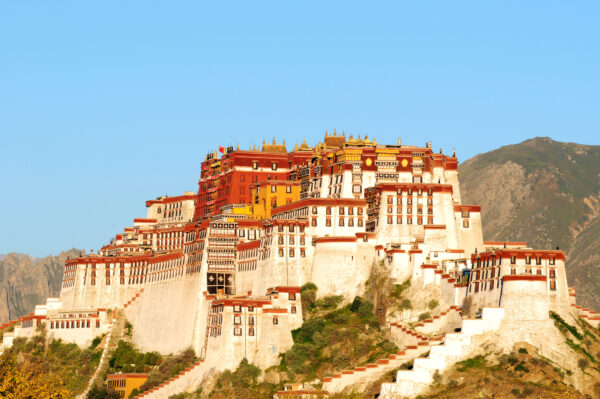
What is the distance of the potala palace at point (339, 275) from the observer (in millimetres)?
146000

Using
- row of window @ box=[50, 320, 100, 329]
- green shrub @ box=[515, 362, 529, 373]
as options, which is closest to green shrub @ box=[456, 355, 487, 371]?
green shrub @ box=[515, 362, 529, 373]

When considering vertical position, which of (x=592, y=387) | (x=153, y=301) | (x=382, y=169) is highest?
(x=382, y=169)

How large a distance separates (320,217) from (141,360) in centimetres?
3180

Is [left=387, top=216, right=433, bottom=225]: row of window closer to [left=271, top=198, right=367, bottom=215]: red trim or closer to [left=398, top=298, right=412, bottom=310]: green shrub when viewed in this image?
[left=271, top=198, right=367, bottom=215]: red trim

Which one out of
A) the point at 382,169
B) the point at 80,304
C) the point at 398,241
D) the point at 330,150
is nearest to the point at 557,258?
the point at 398,241

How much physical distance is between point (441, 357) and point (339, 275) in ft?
107

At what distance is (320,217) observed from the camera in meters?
179

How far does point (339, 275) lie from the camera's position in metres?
173

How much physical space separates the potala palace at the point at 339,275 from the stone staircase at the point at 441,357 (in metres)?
0.15

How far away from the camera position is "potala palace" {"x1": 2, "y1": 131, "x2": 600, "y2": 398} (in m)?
146

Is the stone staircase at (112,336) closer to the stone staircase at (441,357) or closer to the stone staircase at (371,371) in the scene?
the stone staircase at (371,371)

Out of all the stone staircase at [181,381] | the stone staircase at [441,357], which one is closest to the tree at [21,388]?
the stone staircase at [441,357]

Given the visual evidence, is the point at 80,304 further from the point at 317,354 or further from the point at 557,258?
the point at 557,258

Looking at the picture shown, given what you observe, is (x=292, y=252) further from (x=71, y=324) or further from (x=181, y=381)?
(x=71, y=324)
